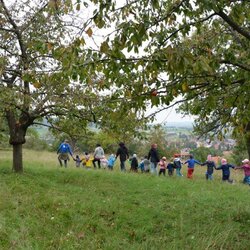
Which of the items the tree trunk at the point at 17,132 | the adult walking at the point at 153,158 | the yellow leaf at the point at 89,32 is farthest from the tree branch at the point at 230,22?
the adult walking at the point at 153,158

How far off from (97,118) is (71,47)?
7779mm

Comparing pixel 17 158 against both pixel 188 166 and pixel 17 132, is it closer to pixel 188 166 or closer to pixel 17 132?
pixel 17 132

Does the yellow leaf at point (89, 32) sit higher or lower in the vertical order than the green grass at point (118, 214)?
higher

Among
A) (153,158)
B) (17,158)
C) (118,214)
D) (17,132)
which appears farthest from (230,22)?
(153,158)

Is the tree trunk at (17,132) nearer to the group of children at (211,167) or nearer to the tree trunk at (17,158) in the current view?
the tree trunk at (17,158)

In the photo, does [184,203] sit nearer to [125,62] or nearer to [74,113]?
[74,113]

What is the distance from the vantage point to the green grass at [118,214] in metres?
7.11

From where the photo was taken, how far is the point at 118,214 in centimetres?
941

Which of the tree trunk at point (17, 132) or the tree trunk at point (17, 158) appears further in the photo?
the tree trunk at point (17, 158)

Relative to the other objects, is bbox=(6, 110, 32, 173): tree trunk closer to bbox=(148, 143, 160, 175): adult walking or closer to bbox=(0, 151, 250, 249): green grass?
bbox=(0, 151, 250, 249): green grass

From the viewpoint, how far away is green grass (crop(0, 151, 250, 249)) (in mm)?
7113

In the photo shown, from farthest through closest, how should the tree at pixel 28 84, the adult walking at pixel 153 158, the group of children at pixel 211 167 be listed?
the adult walking at pixel 153 158 → the group of children at pixel 211 167 → the tree at pixel 28 84

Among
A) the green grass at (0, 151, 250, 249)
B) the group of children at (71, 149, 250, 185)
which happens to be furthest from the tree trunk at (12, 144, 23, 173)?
the group of children at (71, 149, 250, 185)

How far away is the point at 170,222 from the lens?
29.7 feet
